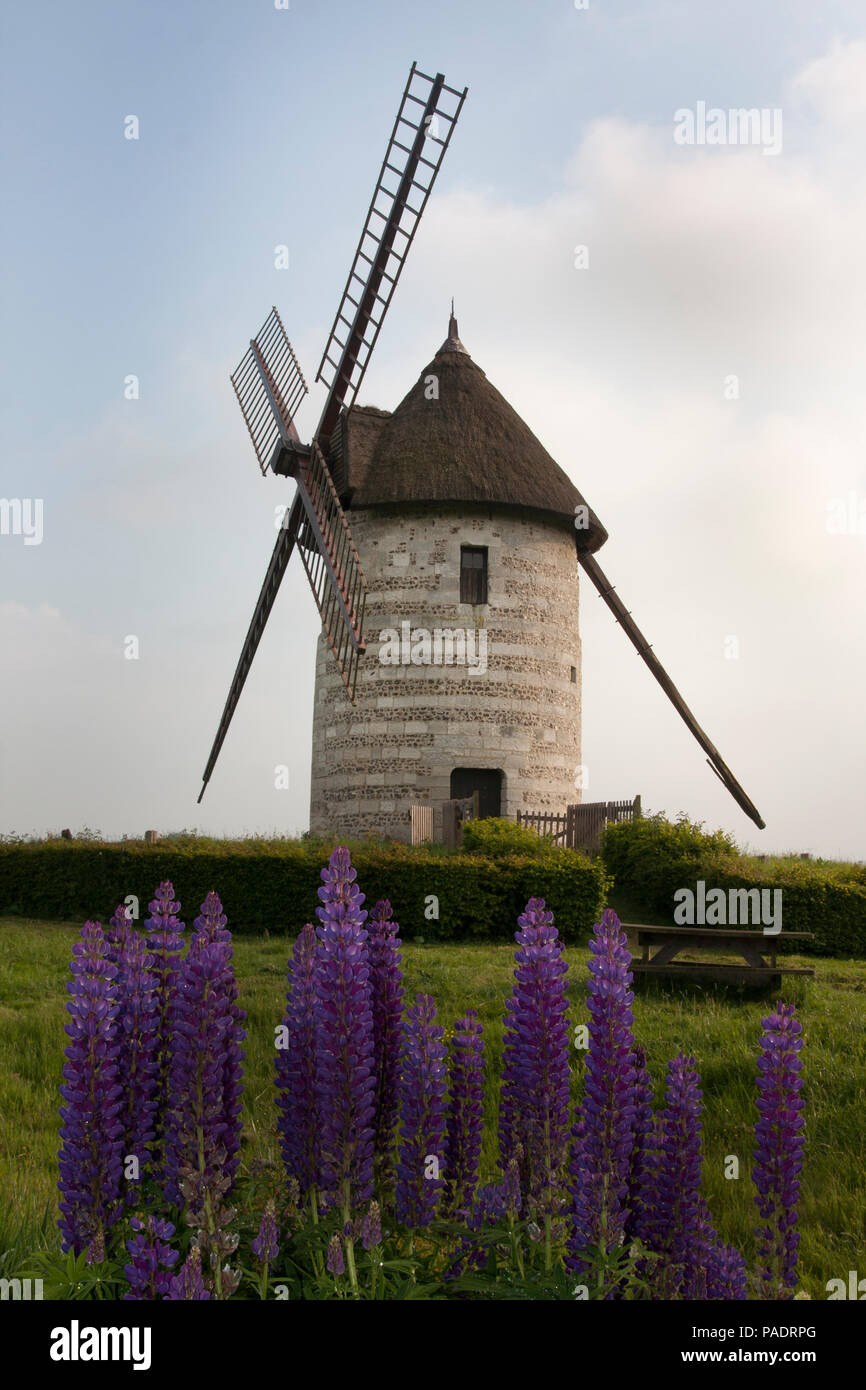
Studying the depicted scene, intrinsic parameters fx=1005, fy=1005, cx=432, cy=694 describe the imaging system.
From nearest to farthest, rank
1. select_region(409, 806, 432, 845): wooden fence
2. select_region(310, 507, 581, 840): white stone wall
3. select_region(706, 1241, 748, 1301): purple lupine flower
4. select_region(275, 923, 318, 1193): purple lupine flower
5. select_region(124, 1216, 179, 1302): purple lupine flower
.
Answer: select_region(124, 1216, 179, 1302): purple lupine flower, select_region(706, 1241, 748, 1301): purple lupine flower, select_region(275, 923, 318, 1193): purple lupine flower, select_region(409, 806, 432, 845): wooden fence, select_region(310, 507, 581, 840): white stone wall

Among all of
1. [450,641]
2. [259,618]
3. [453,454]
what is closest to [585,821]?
[450,641]

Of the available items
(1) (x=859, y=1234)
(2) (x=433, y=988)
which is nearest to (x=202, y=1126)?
(1) (x=859, y=1234)

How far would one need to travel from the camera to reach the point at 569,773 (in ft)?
67.2

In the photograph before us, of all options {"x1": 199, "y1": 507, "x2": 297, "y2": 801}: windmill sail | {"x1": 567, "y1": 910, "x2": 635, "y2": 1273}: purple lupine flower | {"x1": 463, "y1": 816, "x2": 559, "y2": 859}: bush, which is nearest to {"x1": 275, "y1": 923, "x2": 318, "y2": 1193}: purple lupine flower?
{"x1": 567, "y1": 910, "x2": 635, "y2": 1273}: purple lupine flower

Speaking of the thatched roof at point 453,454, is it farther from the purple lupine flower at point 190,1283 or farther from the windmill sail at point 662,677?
the purple lupine flower at point 190,1283

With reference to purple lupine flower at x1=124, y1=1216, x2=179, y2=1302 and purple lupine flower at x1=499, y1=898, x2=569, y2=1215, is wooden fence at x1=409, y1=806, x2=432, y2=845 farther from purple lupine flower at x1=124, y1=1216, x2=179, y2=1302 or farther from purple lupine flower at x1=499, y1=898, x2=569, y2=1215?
purple lupine flower at x1=124, y1=1216, x2=179, y2=1302

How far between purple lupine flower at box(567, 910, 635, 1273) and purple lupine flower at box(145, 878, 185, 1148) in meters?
0.93

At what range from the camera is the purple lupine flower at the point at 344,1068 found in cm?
213

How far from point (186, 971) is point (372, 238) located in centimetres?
1953

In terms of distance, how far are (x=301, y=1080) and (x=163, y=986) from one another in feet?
1.33

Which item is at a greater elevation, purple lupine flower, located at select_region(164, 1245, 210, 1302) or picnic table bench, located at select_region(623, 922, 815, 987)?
purple lupine flower, located at select_region(164, 1245, 210, 1302)

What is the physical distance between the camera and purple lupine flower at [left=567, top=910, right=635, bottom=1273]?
2061mm

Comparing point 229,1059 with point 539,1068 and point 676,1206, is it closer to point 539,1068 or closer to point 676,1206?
point 539,1068

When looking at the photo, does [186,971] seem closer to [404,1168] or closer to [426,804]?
[404,1168]
